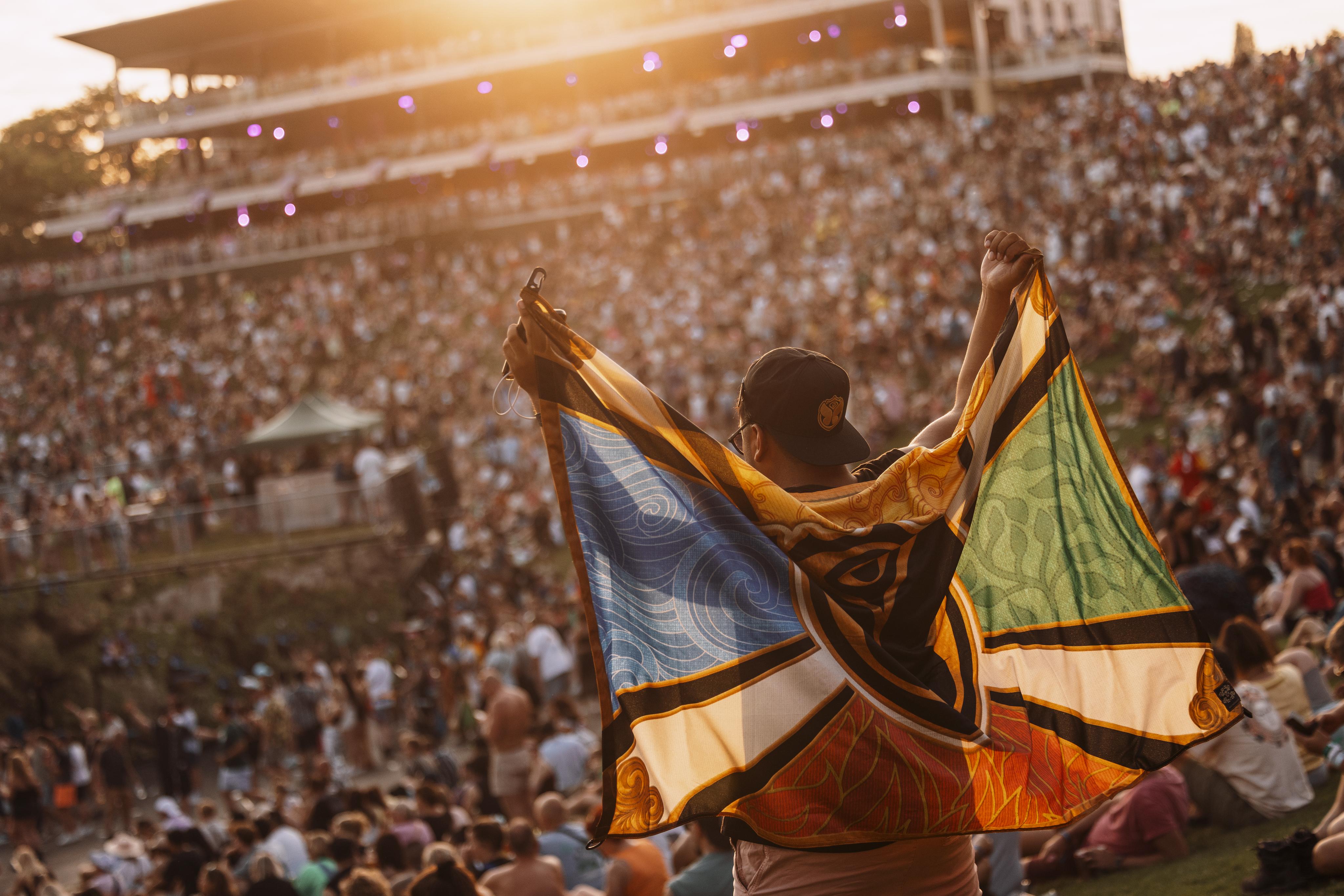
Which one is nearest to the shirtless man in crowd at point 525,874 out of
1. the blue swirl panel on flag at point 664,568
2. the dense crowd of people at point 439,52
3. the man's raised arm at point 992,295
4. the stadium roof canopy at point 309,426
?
the blue swirl panel on flag at point 664,568

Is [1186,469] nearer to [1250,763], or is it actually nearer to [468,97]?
[1250,763]

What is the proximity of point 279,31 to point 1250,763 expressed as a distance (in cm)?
4991

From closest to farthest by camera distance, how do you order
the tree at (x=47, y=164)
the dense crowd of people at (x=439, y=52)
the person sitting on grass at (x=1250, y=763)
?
the person sitting on grass at (x=1250, y=763)
the dense crowd of people at (x=439, y=52)
the tree at (x=47, y=164)

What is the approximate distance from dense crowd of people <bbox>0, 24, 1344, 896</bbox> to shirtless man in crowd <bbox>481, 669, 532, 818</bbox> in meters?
0.03

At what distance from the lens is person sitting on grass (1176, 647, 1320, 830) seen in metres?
5.28

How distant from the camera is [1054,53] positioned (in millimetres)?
33844

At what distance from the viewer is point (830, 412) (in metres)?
2.57

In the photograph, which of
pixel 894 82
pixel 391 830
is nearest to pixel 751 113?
pixel 894 82

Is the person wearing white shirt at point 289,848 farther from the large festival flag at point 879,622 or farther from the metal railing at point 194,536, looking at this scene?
the metal railing at point 194,536

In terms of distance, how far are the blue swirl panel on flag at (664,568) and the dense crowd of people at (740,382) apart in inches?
110

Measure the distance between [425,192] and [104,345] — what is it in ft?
41.1

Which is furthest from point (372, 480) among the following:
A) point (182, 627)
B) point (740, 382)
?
point (740, 382)

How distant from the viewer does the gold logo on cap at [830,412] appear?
2.56 meters

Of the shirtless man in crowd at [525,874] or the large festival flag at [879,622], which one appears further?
the shirtless man in crowd at [525,874]
